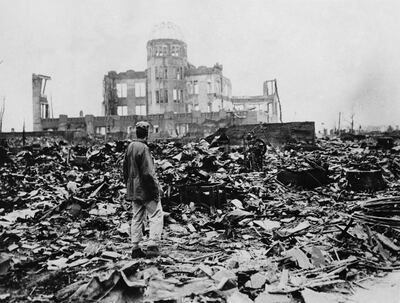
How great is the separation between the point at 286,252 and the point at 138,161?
2377mm

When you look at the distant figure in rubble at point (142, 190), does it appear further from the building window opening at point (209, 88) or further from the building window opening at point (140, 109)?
the building window opening at point (140, 109)

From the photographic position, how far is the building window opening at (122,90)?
171ft

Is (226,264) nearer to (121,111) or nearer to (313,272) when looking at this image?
(313,272)

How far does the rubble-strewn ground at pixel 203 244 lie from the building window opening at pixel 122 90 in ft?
143

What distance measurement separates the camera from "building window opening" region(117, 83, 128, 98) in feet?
171

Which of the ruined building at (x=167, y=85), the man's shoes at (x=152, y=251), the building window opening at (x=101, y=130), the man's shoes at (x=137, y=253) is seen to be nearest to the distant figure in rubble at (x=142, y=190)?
the man's shoes at (x=152, y=251)

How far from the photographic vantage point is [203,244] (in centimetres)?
541

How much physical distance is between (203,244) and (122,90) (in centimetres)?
4948

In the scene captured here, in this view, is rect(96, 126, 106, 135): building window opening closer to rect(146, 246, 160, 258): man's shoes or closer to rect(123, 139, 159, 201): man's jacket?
rect(123, 139, 159, 201): man's jacket

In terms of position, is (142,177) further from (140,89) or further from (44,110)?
(140,89)

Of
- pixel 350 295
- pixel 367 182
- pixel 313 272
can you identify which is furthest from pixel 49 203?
pixel 367 182

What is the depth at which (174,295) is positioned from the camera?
11.6ft

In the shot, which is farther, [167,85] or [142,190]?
[167,85]

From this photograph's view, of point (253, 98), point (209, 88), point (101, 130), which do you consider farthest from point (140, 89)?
point (253, 98)
